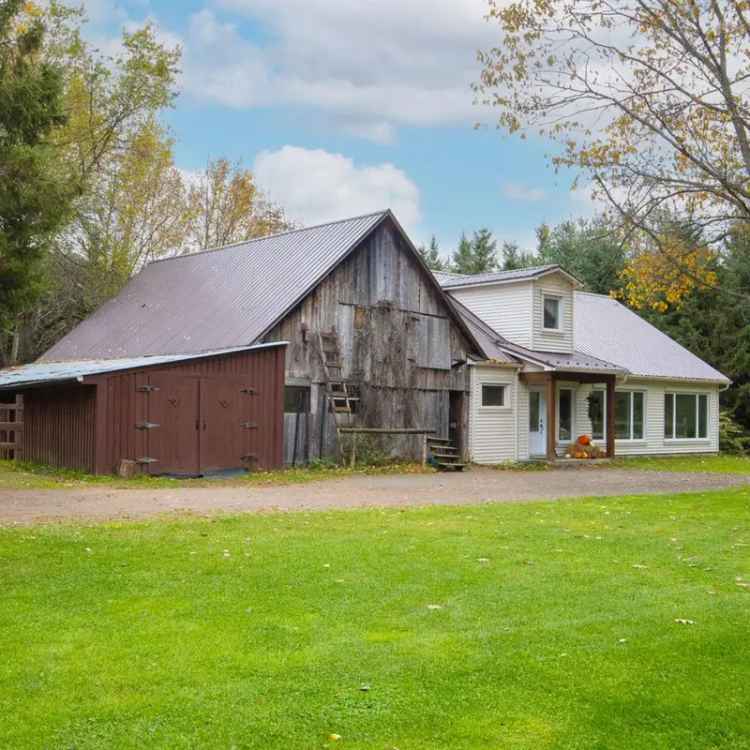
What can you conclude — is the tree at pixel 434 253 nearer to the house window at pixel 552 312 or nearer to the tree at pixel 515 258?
the tree at pixel 515 258

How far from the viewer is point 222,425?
20.8 m

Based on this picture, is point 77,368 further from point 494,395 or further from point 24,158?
point 494,395

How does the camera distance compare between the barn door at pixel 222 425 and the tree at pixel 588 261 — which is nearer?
the barn door at pixel 222 425

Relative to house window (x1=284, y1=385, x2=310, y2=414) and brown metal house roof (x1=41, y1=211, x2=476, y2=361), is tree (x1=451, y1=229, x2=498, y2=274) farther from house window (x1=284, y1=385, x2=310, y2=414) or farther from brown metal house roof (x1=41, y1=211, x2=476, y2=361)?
house window (x1=284, y1=385, x2=310, y2=414)

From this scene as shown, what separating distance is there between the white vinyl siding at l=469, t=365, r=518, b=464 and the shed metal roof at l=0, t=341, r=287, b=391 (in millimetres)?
7061

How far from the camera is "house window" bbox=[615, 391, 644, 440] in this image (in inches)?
1246

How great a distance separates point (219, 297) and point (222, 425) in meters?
5.30

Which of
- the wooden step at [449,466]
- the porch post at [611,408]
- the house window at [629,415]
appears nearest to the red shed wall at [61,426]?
the wooden step at [449,466]

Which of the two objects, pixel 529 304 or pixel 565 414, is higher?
pixel 529 304

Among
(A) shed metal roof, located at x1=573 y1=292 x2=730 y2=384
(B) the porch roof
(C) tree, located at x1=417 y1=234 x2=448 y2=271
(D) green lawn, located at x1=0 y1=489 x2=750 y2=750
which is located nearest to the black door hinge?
(D) green lawn, located at x1=0 y1=489 x2=750 y2=750

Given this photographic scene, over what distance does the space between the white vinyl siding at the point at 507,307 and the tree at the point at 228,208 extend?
16748 mm

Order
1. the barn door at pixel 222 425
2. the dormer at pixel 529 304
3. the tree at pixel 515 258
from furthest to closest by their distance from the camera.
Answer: the tree at pixel 515 258, the dormer at pixel 529 304, the barn door at pixel 222 425

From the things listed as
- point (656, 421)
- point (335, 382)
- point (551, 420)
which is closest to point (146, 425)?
point (335, 382)

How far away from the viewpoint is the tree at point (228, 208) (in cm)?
4266
